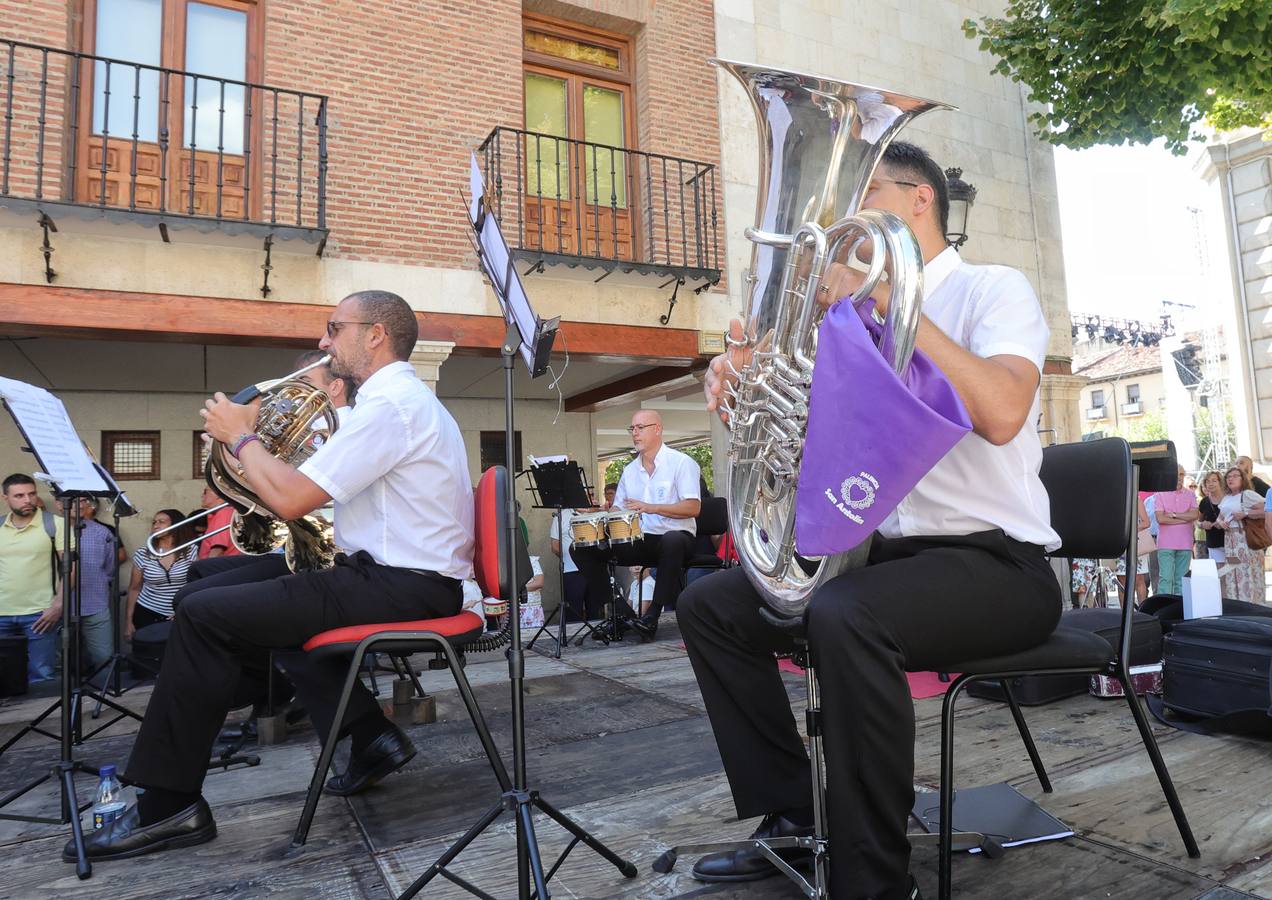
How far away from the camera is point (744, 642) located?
2.02 meters

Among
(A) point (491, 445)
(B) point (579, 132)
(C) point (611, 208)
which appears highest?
(B) point (579, 132)

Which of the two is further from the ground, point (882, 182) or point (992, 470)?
point (882, 182)

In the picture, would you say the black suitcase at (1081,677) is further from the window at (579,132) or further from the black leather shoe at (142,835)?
the window at (579,132)

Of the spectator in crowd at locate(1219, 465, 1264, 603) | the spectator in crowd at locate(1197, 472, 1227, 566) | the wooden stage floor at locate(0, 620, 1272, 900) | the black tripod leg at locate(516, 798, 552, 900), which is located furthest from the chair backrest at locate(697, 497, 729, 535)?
the spectator in crowd at locate(1197, 472, 1227, 566)

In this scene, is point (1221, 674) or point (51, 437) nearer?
point (51, 437)

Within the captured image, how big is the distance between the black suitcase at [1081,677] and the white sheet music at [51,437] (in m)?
3.50

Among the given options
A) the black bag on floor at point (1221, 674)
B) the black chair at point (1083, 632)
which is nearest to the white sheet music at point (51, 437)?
the black chair at point (1083, 632)

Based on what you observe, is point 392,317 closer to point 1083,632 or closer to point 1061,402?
point 1083,632

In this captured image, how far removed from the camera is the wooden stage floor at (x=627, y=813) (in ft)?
6.33

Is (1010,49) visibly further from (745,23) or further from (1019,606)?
(1019,606)

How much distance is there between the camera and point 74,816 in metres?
2.27

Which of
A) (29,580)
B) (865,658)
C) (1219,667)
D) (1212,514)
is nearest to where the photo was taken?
(865,658)

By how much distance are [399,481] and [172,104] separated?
6038 mm

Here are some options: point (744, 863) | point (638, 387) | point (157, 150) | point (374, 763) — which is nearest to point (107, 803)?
point (374, 763)
